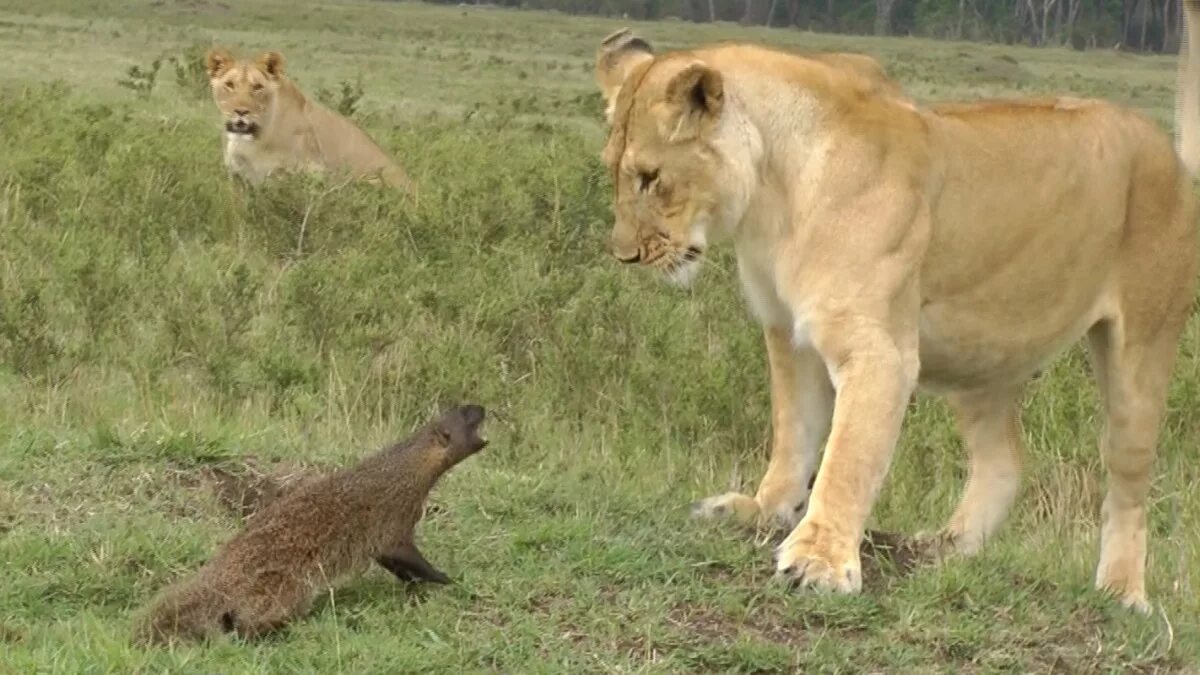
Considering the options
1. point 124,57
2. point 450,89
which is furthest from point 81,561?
point 124,57

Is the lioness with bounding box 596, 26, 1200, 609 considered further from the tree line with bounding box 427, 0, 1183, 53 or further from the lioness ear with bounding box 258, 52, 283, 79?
the tree line with bounding box 427, 0, 1183, 53

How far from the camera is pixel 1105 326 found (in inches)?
205

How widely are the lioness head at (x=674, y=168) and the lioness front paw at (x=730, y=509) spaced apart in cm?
64

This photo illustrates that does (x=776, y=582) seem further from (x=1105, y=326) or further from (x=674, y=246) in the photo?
(x=1105, y=326)

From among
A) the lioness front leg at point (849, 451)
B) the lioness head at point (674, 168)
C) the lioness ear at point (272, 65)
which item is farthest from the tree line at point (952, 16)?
the lioness front leg at point (849, 451)

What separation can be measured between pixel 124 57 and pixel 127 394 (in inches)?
999

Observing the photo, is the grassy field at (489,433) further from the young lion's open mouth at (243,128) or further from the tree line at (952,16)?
the tree line at (952,16)

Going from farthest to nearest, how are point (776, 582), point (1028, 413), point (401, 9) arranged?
point (401, 9) → point (1028, 413) → point (776, 582)

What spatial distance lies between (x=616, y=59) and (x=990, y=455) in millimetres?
1596

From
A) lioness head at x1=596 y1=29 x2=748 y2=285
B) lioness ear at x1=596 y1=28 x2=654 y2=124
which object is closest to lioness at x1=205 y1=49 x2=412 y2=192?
lioness ear at x1=596 y1=28 x2=654 y2=124

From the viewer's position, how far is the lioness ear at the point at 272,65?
13531 mm

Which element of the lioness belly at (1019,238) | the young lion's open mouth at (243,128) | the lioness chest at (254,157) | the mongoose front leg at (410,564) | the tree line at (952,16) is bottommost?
the tree line at (952,16)

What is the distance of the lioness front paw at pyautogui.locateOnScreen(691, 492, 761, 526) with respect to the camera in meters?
4.93

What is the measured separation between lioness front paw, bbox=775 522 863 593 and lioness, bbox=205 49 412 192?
26.1 ft
